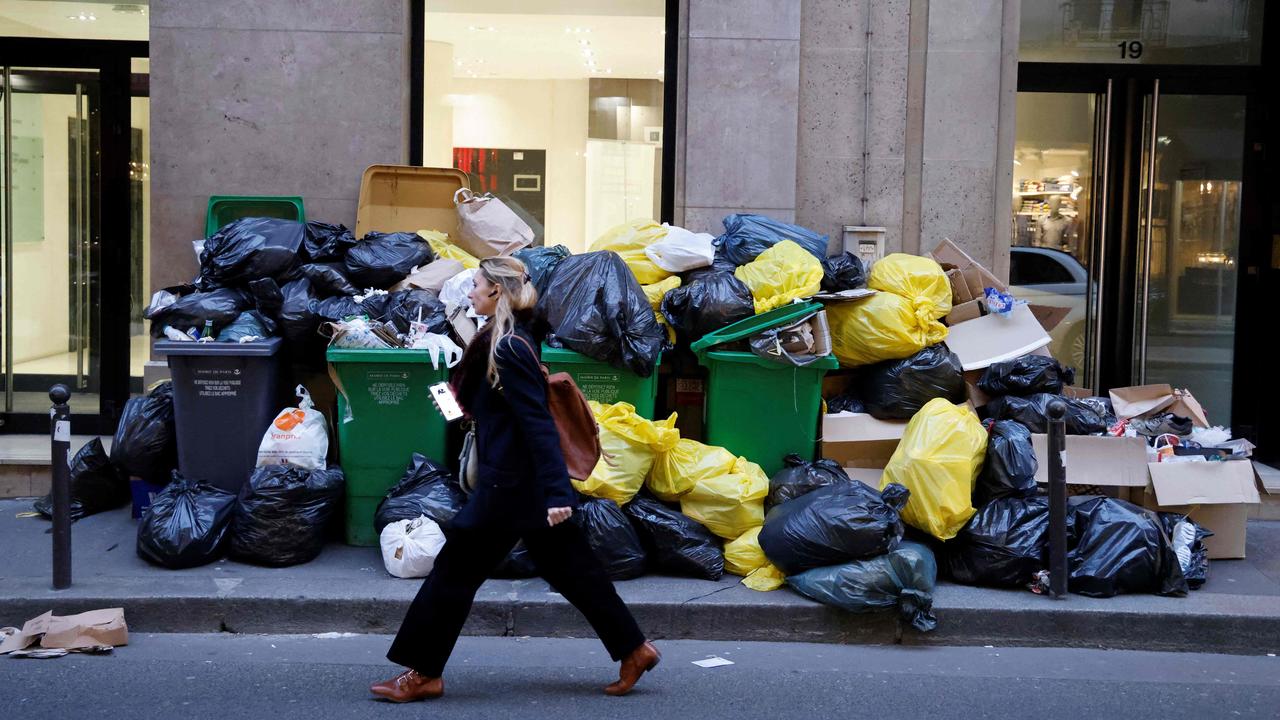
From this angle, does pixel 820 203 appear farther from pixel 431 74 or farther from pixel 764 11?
pixel 431 74

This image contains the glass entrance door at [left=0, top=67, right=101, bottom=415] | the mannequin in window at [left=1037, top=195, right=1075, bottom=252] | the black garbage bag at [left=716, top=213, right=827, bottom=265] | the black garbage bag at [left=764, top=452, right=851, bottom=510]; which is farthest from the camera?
the mannequin in window at [left=1037, top=195, right=1075, bottom=252]

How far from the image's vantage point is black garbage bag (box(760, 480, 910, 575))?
18.3ft

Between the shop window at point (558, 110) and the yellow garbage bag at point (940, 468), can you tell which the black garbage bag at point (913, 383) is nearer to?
the yellow garbage bag at point (940, 468)

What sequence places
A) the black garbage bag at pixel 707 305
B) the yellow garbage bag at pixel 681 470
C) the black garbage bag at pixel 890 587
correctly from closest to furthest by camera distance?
the black garbage bag at pixel 890 587 → the yellow garbage bag at pixel 681 470 → the black garbage bag at pixel 707 305

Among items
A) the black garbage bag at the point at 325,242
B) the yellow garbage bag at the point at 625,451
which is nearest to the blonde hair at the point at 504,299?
the yellow garbage bag at the point at 625,451

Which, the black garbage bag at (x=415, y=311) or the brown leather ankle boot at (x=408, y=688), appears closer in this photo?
the brown leather ankle boot at (x=408, y=688)

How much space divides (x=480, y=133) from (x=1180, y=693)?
5660 mm

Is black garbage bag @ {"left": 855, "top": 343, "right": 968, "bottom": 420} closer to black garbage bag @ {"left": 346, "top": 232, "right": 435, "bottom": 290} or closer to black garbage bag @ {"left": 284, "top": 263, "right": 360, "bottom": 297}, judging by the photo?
black garbage bag @ {"left": 346, "top": 232, "right": 435, "bottom": 290}

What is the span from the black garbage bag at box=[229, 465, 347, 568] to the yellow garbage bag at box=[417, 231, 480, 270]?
1.92m

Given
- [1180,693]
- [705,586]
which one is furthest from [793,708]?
[1180,693]

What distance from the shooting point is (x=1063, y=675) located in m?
5.26

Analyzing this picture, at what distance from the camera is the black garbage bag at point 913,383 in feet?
22.4

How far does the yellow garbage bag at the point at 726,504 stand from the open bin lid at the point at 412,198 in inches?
115

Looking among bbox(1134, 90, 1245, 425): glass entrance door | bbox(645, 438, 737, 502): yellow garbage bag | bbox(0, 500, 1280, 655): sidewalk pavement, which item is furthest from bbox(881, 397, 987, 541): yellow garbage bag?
bbox(1134, 90, 1245, 425): glass entrance door
